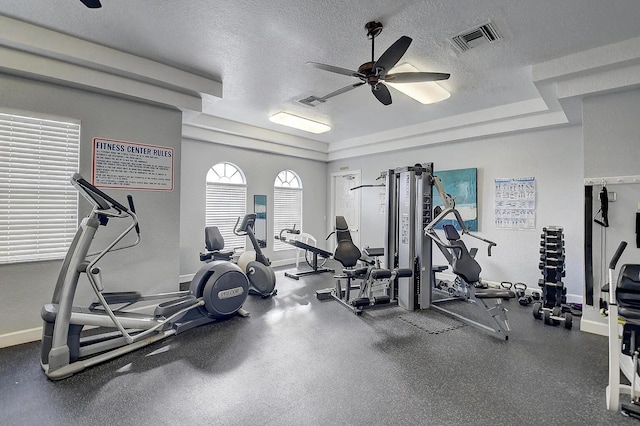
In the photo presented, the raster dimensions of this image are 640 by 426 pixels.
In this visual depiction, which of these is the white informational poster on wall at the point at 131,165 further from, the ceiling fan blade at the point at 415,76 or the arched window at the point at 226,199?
the ceiling fan blade at the point at 415,76

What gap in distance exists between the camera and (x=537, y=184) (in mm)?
4605

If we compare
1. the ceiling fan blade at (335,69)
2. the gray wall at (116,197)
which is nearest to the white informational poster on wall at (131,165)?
the gray wall at (116,197)

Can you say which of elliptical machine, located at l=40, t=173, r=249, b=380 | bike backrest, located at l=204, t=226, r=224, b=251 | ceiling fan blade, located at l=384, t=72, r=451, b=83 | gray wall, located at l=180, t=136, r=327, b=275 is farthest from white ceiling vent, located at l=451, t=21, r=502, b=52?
gray wall, located at l=180, t=136, r=327, b=275

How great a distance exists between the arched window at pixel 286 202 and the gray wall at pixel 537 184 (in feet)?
9.88

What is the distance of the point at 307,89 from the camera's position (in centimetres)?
404

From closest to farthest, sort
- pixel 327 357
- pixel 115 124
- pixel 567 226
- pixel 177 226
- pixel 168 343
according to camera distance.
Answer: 1. pixel 327 357
2. pixel 168 343
3. pixel 115 124
4. pixel 177 226
5. pixel 567 226

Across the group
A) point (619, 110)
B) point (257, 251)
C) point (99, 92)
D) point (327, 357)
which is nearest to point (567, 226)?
point (619, 110)

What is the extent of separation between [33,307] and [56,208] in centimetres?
98

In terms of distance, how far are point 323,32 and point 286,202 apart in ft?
15.0

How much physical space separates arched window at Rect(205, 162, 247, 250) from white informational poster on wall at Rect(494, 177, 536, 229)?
181 inches

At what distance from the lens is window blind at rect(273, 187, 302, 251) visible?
6767mm

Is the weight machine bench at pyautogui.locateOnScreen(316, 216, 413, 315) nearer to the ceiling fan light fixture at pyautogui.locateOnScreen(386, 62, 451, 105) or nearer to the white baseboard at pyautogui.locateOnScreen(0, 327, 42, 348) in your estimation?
the ceiling fan light fixture at pyautogui.locateOnScreen(386, 62, 451, 105)

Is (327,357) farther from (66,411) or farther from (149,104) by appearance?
(149,104)

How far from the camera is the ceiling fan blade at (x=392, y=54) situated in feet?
7.06
